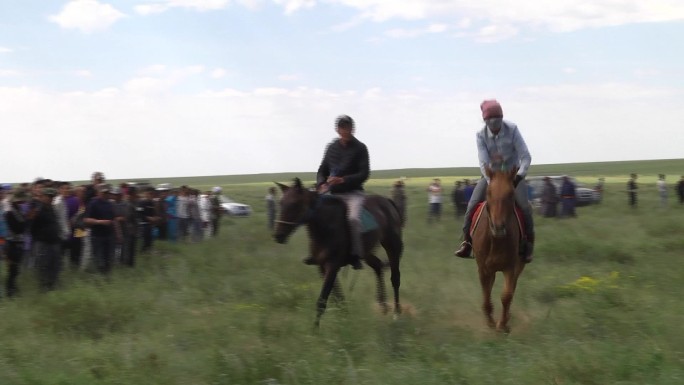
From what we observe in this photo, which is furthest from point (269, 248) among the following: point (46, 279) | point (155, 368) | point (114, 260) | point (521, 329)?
point (155, 368)

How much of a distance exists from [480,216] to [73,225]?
828 cm

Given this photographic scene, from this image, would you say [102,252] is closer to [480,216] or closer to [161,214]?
[161,214]

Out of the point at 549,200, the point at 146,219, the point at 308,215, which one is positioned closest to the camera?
the point at 308,215

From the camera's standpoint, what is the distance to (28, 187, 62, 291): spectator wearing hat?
11906 mm

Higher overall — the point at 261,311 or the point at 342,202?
the point at 342,202

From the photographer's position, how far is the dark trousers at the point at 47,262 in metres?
12.1

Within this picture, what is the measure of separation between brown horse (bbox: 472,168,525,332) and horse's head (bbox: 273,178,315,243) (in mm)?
2171

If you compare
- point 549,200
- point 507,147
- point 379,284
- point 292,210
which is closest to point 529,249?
point 507,147

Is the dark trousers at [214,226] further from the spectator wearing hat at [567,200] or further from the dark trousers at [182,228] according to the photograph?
the spectator wearing hat at [567,200]

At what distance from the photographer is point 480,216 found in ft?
31.0

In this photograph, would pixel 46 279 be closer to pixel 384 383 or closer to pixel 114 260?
pixel 114 260

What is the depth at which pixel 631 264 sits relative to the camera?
15328mm

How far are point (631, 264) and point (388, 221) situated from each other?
6.61 meters

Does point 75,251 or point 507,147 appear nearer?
point 507,147
